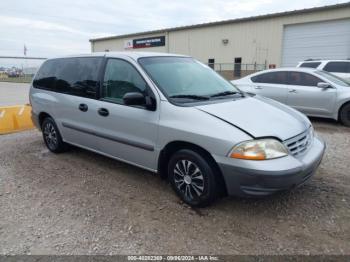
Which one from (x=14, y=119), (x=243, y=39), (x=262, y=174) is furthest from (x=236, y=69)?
(x=262, y=174)

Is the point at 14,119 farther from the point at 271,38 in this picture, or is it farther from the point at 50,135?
the point at 271,38

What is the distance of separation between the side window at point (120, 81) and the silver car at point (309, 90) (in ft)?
17.0

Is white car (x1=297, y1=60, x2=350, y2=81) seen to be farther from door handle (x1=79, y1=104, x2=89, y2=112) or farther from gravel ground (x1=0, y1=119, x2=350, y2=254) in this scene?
door handle (x1=79, y1=104, x2=89, y2=112)

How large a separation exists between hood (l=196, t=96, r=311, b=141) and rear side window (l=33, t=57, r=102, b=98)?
1.88 metres

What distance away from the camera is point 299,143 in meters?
3.22

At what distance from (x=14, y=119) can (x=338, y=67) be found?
9.86 metres

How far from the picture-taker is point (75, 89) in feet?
15.4

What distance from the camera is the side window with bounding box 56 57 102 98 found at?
440cm

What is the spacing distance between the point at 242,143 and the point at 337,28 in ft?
60.9

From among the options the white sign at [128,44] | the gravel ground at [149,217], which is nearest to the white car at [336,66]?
the gravel ground at [149,217]

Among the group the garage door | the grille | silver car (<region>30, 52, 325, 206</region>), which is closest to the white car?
silver car (<region>30, 52, 325, 206</region>)

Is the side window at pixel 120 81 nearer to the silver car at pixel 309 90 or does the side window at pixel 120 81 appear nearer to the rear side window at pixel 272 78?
the silver car at pixel 309 90

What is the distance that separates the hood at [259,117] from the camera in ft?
9.95

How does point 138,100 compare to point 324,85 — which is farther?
point 324,85
